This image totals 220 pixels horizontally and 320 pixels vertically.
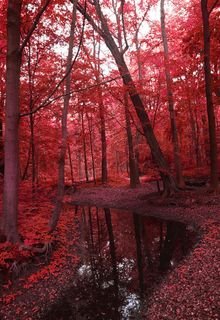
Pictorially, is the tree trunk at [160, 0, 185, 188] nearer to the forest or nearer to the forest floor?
the forest

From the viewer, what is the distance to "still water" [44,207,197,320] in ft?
15.2

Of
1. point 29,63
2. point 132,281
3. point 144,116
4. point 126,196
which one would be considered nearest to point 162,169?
point 144,116

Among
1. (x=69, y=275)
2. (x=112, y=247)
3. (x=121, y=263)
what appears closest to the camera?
(x=69, y=275)

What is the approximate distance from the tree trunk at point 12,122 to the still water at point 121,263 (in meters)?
2.23

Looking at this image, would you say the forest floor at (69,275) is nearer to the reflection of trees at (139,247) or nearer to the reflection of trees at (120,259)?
the reflection of trees at (120,259)

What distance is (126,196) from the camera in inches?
543

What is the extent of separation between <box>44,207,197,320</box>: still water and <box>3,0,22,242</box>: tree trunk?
Result: 7.32ft

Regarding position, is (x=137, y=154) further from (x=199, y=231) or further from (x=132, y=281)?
(x=132, y=281)

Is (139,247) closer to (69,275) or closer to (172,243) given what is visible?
(172,243)

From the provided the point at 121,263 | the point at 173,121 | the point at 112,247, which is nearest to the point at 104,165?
the point at 173,121

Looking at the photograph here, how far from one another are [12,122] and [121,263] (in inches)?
184

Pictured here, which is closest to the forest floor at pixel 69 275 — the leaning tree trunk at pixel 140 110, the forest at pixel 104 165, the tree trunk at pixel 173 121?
the forest at pixel 104 165

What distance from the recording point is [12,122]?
20.4ft

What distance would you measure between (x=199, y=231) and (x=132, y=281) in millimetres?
3193
